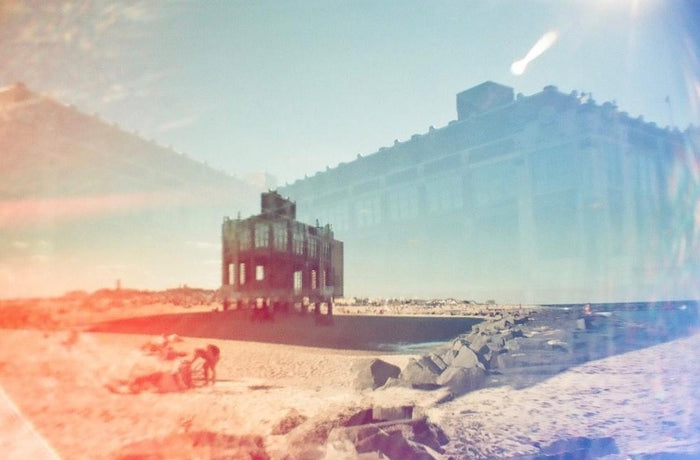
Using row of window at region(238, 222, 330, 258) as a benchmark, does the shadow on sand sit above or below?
below

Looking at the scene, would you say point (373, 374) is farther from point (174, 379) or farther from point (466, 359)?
point (174, 379)

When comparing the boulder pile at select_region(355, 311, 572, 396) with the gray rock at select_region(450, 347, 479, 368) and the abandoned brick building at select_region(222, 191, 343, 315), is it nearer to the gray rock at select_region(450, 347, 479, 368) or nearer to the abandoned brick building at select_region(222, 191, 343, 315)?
the gray rock at select_region(450, 347, 479, 368)

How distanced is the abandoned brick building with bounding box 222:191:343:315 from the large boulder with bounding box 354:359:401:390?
19.5m

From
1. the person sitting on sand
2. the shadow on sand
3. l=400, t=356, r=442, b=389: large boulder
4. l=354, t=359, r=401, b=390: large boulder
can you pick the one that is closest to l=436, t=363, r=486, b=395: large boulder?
l=400, t=356, r=442, b=389: large boulder

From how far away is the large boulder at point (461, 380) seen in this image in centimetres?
895

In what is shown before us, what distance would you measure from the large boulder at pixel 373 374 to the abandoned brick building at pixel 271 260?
19.5 meters

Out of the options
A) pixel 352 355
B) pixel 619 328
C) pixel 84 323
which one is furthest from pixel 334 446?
pixel 619 328

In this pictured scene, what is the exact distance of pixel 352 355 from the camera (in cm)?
1524

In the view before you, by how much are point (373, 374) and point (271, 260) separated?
20157 mm

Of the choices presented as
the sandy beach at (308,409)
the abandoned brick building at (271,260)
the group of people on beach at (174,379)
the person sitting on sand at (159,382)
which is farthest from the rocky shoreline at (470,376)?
the abandoned brick building at (271,260)

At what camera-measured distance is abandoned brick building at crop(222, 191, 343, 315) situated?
2883cm

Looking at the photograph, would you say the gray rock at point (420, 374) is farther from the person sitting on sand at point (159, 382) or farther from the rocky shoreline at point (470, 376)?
the person sitting on sand at point (159, 382)

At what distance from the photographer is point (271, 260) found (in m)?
28.8

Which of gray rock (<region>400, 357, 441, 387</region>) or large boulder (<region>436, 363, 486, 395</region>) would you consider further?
gray rock (<region>400, 357, 441, 387</region>)
